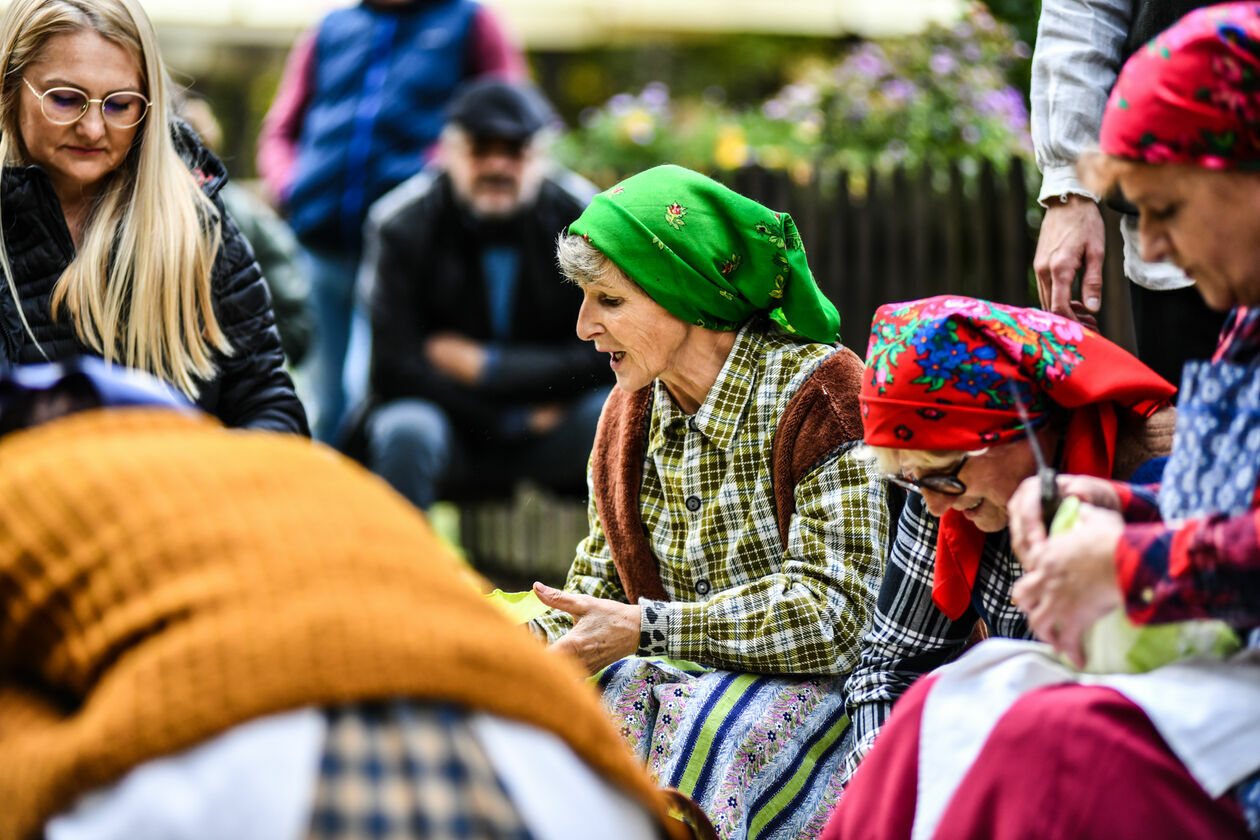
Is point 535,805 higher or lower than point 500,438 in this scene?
higher

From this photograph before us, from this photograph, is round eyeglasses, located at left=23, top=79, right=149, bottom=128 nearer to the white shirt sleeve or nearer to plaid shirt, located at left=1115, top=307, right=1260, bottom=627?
the white shirt sleeve

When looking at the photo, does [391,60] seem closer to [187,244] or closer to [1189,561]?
[187,244]

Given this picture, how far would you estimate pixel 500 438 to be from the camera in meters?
6.31

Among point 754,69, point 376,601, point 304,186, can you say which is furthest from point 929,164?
point 754,69

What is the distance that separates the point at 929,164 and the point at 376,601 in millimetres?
5166

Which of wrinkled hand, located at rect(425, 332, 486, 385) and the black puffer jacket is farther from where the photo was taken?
wrinkled hand, located at rect(425, 332, 486, 385)

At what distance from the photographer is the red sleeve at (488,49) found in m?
7.02

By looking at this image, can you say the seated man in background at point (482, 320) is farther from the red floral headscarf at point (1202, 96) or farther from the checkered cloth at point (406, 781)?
the checkered cloth at point (406, 781)

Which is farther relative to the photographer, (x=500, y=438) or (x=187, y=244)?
(x=500, y=438)

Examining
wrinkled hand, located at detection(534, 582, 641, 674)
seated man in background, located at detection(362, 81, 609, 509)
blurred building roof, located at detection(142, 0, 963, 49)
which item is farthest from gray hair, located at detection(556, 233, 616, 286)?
blurred building roof, located at detection(142, 0, 963, 49)

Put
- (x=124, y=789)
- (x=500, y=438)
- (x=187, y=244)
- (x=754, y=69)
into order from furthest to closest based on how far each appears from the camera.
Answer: (x=754, y=69), (x=500, y=438), (x=187, y=244), (x=124, y=789)

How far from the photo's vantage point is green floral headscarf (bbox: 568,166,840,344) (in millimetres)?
3328

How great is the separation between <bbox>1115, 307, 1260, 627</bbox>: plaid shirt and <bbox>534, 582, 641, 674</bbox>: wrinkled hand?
52.4 inches

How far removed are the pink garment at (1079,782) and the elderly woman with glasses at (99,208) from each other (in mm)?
2263
